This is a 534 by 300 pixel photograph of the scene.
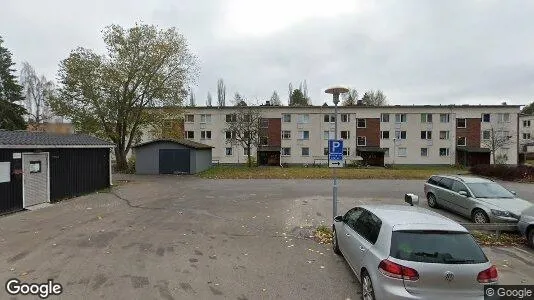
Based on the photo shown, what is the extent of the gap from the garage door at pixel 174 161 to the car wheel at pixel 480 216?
23.0 meters

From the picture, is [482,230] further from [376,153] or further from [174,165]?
[376,153]

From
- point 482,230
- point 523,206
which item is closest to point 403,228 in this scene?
point 482,230

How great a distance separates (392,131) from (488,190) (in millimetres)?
35781

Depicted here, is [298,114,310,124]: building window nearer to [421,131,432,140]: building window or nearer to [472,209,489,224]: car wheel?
[421,131,432,140]: building window

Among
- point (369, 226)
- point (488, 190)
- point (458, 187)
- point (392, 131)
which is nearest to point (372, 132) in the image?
point (392, 131)

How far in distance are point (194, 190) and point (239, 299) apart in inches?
534

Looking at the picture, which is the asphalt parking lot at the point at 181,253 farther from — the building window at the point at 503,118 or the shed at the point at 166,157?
the building window at the point at 503,118

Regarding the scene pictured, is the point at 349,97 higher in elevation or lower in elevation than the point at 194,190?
higher

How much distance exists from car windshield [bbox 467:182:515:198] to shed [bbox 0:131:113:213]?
16.6 metres

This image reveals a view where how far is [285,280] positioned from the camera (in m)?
5.68

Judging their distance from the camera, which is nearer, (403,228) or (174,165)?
(403,228)

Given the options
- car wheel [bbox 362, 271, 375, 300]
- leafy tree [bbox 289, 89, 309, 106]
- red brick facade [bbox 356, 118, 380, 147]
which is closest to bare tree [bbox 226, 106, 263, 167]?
red brick facade [bbox 356, 118, 380, 147]

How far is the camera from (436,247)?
422 cm

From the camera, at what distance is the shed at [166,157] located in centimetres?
2850
